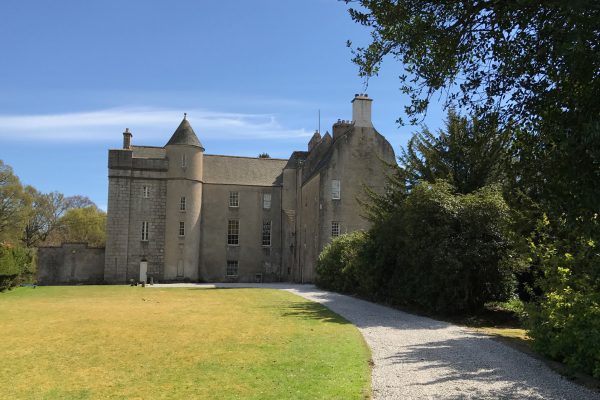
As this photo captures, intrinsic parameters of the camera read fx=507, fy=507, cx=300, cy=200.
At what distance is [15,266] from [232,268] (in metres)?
18.6

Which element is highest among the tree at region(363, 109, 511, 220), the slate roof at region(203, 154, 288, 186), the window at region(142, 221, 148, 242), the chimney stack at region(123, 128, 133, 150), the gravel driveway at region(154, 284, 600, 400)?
the chimney stack at region(123, 128, 133, 150)

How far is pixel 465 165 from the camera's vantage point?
2241cm

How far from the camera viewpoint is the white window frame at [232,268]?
152ft

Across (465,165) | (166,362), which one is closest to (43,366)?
(166,362)

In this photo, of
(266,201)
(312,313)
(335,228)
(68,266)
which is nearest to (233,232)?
(266,201)

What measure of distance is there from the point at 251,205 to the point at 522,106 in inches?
1641

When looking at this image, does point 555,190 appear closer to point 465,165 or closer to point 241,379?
point 241,379

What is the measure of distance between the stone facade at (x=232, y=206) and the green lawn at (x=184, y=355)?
2093cm

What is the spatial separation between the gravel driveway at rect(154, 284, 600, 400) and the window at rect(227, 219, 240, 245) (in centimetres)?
3300

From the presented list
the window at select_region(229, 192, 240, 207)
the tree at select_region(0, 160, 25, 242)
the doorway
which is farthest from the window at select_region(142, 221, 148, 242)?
the tree at select_region(0, 160, 25, 242)

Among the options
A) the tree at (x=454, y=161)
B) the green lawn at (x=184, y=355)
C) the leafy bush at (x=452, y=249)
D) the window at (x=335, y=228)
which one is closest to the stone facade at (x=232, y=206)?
the window at (x=335, y=228)

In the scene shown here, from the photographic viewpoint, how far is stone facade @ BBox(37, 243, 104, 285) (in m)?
43.7

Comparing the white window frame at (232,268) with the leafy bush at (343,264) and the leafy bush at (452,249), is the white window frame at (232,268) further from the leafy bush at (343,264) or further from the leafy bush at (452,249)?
the leafy bush at (452,249)

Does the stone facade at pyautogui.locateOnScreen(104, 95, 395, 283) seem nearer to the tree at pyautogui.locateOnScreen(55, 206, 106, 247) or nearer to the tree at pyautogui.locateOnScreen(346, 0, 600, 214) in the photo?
the tree at pyautogui.locateOnScreen(55, 206, 106, 247)
